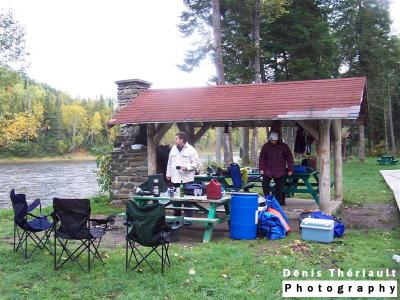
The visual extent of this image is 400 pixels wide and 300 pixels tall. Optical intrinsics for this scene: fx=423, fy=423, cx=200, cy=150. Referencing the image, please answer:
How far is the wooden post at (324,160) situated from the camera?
7.78 meters

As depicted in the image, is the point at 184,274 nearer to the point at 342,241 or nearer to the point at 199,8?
the point at 342,241

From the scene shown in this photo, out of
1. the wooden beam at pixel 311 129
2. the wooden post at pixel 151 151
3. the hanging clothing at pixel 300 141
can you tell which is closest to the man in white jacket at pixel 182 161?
the wooden post at pixel 151 151

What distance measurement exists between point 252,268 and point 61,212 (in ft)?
7.78

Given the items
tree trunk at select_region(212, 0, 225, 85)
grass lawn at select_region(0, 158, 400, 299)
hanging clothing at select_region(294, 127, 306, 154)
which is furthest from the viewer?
tree trunk at select_region(212, 0, 225, 85)

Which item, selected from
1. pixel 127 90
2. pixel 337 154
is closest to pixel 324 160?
pixel 337 154

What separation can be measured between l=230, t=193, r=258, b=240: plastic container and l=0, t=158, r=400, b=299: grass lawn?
0.73 feet

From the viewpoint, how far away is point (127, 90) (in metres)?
10.3

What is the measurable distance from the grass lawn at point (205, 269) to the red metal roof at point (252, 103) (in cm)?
224

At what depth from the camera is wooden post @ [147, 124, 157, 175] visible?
916 centimetres

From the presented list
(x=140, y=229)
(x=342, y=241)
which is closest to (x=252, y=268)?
Answer: (x=140, y=229)

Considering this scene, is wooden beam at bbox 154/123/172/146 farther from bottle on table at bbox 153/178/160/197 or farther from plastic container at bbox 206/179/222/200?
plastic container at bbox 206/179/222/200

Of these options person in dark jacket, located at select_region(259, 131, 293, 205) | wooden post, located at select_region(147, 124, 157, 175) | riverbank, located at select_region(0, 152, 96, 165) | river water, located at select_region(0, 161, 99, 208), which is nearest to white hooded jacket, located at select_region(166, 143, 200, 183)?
person in dark jacket, located at select_region(259, 131, 293, 205)

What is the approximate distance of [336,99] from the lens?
25.0ft

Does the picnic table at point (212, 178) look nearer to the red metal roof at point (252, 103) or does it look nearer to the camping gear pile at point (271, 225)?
the red metal roof at point (252, 103)
